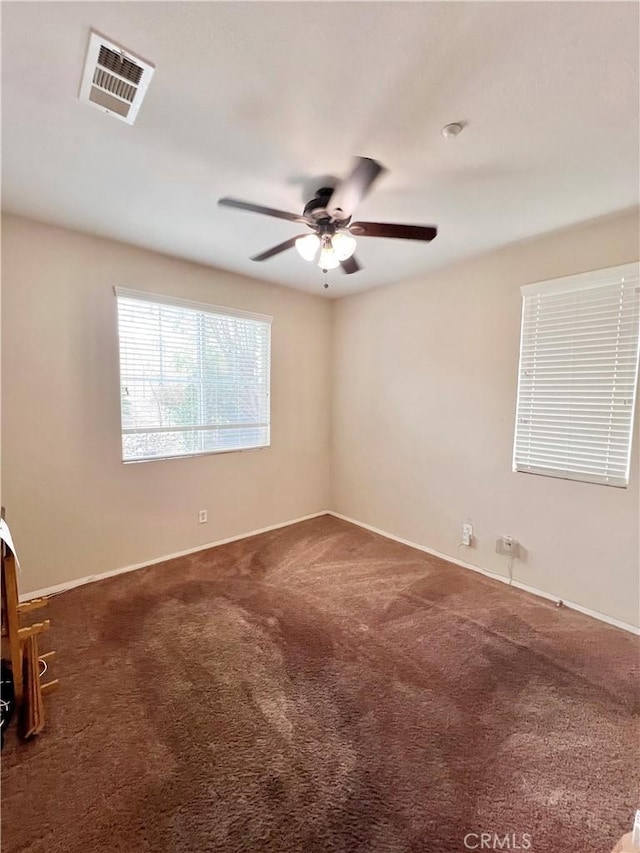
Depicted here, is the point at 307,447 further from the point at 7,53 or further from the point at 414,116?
the point at 7,53

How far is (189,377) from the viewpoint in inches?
124

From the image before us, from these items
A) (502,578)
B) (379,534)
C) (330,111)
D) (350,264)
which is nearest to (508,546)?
(502,578)

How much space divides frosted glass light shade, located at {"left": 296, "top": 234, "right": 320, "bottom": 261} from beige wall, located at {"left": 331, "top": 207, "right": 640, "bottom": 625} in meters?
1.65

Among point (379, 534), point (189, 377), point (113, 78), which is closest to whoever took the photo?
point (113, 78)

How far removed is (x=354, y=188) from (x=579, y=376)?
6.39ft

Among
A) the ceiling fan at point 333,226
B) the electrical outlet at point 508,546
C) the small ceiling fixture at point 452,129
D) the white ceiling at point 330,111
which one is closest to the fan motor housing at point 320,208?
the ceiling fan at point 333,226

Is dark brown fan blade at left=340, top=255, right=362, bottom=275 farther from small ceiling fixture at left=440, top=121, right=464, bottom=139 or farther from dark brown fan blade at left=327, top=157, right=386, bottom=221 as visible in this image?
small ceiling fixture at left=440, top=121, right=464, bottom=139

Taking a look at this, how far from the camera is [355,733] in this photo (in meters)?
1.54

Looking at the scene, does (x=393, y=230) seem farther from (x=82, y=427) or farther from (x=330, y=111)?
(x=82, y=427)

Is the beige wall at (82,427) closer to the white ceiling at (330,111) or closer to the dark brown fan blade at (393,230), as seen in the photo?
the white ceiling at (330,111)

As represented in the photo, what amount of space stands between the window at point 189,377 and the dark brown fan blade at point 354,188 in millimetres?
1805

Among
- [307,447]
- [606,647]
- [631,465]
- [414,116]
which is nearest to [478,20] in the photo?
[414,116]

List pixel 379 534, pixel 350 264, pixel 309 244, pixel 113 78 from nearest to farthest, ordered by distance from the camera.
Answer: pixel 113 78 → pixel 309 244 → pixel 350 264 → pixel 379 534

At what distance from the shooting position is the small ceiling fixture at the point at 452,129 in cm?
147
